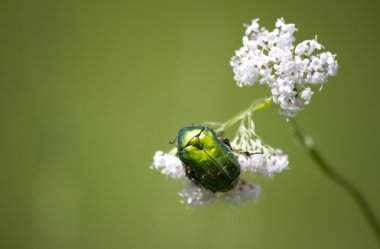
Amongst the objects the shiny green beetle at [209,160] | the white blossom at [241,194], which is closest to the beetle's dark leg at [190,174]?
the shiny green beetle at [209,160]

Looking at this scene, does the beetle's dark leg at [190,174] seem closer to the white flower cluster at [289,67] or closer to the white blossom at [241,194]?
the white blossom at [241,194]

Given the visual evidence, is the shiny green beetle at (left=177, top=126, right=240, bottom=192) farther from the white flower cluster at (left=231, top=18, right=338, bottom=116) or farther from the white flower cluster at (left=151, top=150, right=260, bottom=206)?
the white flower cluster at (left=231, top=18, right=338, bottom=116)

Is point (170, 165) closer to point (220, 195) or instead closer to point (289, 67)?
point (220, 195)

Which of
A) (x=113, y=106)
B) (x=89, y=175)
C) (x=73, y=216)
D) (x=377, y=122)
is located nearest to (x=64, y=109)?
(x=73, y=216)

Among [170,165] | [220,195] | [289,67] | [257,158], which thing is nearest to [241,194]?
[220,195]

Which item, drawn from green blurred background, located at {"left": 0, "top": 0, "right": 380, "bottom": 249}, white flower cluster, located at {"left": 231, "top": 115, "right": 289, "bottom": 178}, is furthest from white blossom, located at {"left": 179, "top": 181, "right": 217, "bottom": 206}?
green blurred background, located at {"left": 0, "top": 0, "right": 380, "bottom": 249}
